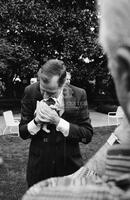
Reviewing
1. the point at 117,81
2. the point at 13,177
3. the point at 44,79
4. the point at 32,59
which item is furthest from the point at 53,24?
the point at 117,81

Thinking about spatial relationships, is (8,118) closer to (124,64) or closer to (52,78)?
(52,78)

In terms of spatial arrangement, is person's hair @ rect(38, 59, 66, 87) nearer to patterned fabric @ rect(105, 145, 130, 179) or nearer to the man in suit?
the man in suit

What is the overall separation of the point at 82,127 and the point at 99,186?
258 cm

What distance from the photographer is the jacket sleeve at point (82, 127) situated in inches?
128

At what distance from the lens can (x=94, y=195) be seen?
0.80m

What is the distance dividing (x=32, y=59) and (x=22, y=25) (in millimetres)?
1680

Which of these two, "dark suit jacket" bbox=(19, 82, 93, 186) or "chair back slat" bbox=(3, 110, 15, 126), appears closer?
"dark suit jacket" bbox=(19, 82, 93, 186)

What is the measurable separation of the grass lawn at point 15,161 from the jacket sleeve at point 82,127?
275 cm

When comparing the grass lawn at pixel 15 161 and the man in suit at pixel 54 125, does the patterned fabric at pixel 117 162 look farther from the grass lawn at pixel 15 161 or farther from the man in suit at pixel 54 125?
the grass lawn at pixel 15 161

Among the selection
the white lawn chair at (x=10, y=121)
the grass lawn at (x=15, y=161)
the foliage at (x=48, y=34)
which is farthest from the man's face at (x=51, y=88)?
the foliage at (x=48, y=34)

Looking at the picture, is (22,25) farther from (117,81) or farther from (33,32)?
(117,81)

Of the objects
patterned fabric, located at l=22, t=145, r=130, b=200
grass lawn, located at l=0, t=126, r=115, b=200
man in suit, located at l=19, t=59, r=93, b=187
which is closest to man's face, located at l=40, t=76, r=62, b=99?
man in suit, located at l=19, t=59, r=93, b=187

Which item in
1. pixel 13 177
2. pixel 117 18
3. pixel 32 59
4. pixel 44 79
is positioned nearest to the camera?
pixel 117 18

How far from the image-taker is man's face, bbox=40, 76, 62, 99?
10.5 feet
